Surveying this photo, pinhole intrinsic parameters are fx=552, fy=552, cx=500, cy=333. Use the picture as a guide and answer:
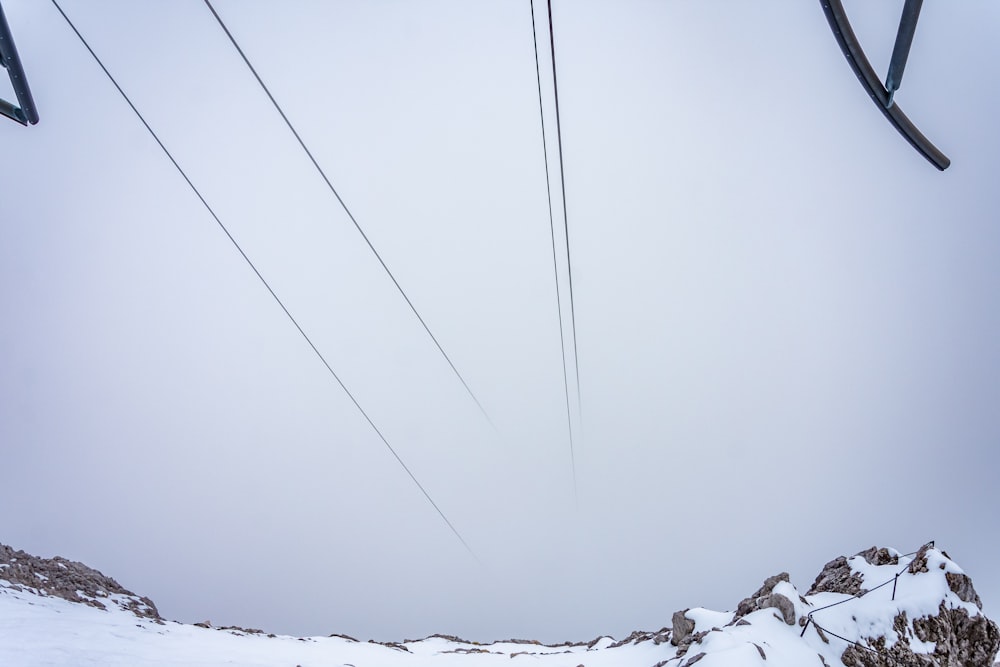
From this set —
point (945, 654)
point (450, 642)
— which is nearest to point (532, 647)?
point (450, 642)

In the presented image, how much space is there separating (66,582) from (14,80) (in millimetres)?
9117

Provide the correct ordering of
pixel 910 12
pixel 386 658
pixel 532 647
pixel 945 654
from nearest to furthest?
pixel 910 12
pixel 945 654
pixel 386 658
pixel 532 647

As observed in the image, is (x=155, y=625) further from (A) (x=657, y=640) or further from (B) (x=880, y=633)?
(B) (x=880, y=633)

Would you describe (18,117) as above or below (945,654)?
above

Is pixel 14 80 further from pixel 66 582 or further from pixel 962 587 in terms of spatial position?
pixel 962 587

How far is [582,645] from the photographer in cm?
1036

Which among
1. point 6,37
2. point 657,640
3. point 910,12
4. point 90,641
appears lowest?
point 90,641

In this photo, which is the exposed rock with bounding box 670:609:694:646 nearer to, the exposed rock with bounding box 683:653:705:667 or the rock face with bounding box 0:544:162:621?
the exposed rock with bounding box 683:653:705:667

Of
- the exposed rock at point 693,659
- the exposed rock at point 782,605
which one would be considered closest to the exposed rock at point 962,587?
the exposed rock at point 782,605

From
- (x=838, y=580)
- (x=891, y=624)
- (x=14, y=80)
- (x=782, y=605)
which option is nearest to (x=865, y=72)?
(x=782, y=605)

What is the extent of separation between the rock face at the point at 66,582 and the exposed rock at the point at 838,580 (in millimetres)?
11282

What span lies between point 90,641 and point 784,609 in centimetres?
870

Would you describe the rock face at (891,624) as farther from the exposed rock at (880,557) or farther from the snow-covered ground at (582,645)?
the exposed rock at (880,557)

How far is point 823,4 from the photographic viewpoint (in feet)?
15.2
